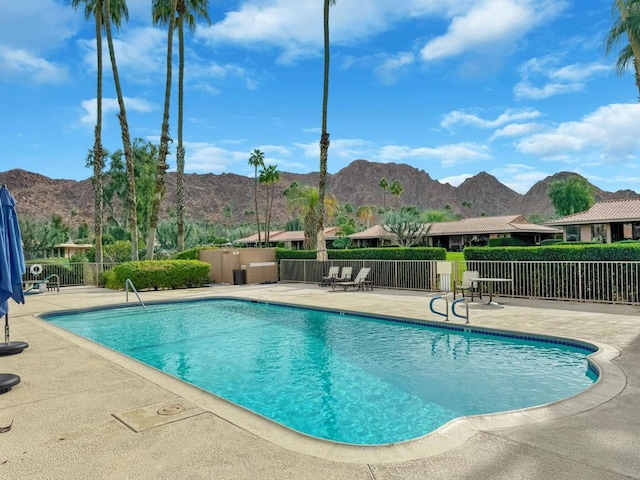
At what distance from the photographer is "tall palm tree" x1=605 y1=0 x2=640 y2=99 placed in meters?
15.7

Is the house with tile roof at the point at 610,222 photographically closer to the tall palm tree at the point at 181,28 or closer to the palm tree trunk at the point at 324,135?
the palm tree trunk at the point at 324,135

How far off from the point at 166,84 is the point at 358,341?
1937 centimetres

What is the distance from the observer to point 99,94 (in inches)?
912

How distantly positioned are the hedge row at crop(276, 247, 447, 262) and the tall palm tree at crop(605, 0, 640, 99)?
994 centimetres

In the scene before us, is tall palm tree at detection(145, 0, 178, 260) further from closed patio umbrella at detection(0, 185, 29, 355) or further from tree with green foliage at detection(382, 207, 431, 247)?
closed patio umbrella at detection(0, 185, 29, 355)

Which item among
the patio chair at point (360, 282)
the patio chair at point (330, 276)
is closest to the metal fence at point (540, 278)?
the patio chair at point (360, 282)

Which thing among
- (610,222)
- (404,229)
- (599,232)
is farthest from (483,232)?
(610,222)

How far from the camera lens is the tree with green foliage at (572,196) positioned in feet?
251

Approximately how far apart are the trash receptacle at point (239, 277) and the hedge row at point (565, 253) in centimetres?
1045

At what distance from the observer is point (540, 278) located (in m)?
12.6

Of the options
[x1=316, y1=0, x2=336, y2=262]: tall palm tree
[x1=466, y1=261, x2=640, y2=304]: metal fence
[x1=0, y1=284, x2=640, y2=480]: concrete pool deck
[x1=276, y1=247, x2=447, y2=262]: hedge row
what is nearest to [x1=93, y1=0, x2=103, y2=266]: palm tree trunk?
[x1=276, y1=247, x2=447, y2=262]: hedge row

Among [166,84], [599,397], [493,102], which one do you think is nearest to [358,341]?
[599,397]

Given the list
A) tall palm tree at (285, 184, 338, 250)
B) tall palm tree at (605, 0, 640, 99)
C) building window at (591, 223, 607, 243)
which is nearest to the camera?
tall palm tree at (605, 0, 640, 99)

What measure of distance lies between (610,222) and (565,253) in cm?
1817
